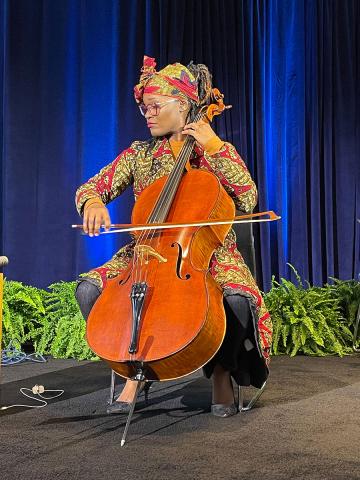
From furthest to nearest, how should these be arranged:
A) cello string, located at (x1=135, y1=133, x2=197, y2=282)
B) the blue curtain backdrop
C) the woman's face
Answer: the blue curtain backdrop < the woman's face < cello string, located at (x1=135, y1=133, x2=197, y2=282)

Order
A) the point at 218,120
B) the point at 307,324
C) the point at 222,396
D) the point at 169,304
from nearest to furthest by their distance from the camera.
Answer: the point at 169,304 < the point at 222,396 < the point at 307,324 < the point at 218,120

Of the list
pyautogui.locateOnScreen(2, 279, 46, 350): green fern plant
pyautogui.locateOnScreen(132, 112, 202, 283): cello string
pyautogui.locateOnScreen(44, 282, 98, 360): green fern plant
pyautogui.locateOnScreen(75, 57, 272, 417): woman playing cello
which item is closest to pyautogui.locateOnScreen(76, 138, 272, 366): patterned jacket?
pyautogui.locateOnScreen(75, 57, 272, 417): woman playing cello

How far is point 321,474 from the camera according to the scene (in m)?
1.31

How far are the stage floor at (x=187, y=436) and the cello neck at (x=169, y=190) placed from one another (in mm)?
596

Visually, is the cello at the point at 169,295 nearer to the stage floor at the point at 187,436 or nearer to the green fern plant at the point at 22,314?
the stage floor at the point at 187,436

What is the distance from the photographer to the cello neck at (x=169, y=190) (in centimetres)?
174

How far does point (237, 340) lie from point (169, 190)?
1.59 feet

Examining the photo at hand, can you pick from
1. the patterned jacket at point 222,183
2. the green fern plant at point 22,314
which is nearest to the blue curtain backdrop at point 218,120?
the green fern plant at point 22,314

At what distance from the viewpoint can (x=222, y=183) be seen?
6.35ft

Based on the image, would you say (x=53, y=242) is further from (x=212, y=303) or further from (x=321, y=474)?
(x=321, y=474)

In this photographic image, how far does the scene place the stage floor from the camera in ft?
4.41

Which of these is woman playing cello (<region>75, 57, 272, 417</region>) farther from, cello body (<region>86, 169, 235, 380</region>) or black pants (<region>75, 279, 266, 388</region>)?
cello body (<region>86, 169, 235, 380</region>)

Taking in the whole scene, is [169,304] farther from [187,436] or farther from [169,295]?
[187,436]

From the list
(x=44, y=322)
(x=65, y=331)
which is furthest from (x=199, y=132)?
(x=44, y=322)
